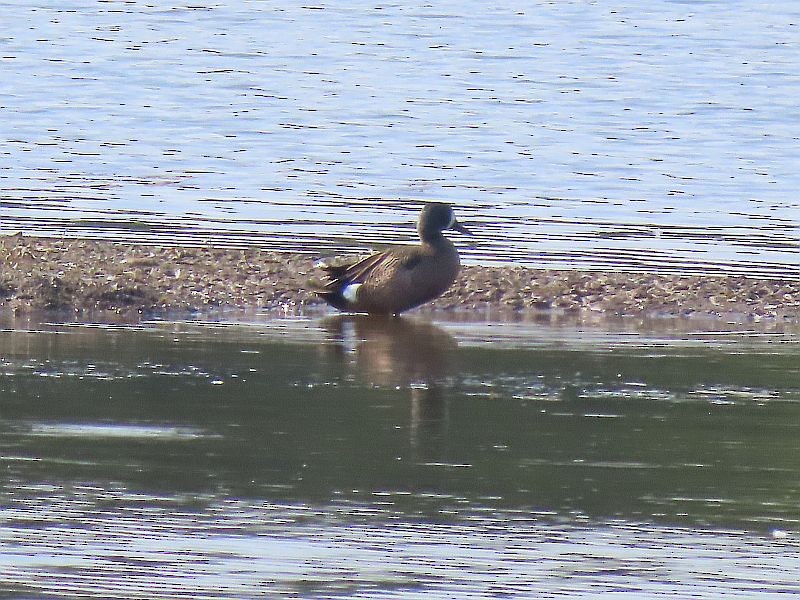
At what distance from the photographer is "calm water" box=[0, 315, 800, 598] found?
621 cm

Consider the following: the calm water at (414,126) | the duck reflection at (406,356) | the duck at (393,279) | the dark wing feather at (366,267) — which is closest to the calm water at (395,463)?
the duck reflection at (406,356)

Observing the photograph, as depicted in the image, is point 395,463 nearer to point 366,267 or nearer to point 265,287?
point 366,267

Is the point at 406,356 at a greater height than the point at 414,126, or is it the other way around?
the point at 414,126

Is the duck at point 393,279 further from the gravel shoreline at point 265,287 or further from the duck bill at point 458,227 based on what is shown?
the duck bill at point 458,227

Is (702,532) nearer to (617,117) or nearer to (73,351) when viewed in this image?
(73,351)

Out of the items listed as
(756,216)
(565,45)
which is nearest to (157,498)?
(756,216)

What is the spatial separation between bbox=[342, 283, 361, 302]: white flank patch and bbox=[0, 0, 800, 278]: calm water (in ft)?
5.76

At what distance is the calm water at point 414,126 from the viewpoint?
571 inches

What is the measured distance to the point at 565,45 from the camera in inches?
1161

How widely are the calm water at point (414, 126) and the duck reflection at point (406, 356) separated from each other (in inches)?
80.6

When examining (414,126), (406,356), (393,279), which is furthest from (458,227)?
(414,126)

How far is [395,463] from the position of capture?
757 cm

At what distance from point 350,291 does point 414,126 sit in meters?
9.91

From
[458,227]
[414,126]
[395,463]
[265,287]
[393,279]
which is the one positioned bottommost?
[395,463]
